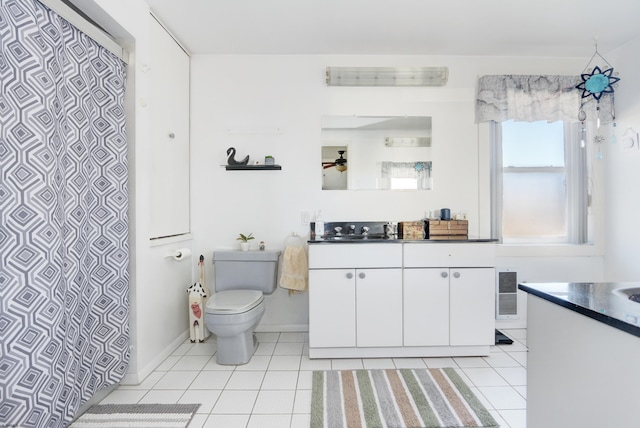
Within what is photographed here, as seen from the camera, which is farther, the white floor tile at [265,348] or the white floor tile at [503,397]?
the white floor tile at [265,348]

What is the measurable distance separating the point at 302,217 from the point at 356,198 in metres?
0.50

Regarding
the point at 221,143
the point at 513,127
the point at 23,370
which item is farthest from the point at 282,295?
the point at 513,127

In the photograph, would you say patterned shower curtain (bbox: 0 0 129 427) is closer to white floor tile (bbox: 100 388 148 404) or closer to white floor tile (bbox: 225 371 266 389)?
white floor tile (bbox: 100 388 148 404)

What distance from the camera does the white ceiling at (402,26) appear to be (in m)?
2.33

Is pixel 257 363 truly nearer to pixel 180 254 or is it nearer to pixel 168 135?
pixel 180 254

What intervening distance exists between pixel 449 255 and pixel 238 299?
156cm

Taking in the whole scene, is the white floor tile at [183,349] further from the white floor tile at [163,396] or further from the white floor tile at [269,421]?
the white floor tile at [269,421]

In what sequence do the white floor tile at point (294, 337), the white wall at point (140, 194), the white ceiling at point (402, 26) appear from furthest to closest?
the white floor tile at point (294, 337)
the white ceiling at point (402, 26)
the white wall at point (140, 194)

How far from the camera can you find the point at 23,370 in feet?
4.45

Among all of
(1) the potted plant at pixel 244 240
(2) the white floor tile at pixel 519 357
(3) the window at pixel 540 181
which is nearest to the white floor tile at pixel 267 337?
(1) the potted plant at pixel 244 240

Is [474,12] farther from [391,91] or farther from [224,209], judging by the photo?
[224,209]

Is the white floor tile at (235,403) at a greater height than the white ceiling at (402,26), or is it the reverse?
the white ceiling at (402,26)

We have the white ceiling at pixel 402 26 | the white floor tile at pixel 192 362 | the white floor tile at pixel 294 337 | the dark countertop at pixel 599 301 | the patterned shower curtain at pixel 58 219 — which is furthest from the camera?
the white floor tile at pixel 294 337

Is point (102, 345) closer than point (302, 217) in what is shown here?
Yes
